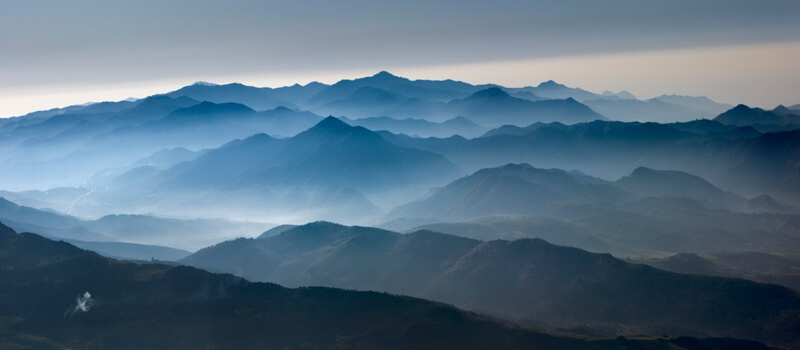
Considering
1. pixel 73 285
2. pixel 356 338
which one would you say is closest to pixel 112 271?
pixel 73 285

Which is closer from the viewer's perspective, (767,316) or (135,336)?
(135,336)

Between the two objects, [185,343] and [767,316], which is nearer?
[185,343]

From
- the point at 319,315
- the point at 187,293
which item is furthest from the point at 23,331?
the point at 319,315

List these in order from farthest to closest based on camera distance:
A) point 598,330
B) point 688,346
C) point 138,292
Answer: point 598,330, point 138,292, point 688,346

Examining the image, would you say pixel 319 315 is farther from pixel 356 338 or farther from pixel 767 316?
pixel 767 316

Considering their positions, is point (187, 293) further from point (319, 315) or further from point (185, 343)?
point (319, 315)

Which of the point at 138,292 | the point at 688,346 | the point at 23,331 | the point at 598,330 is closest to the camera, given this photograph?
the point at 688,346

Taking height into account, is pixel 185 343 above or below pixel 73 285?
below

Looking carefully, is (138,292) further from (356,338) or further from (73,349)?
(356,338)

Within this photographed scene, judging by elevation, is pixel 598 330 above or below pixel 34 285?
below
